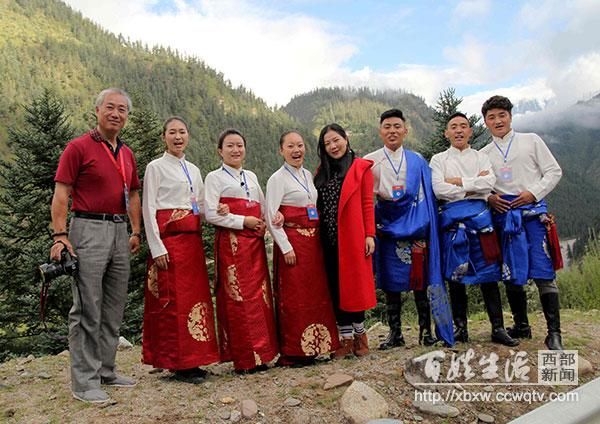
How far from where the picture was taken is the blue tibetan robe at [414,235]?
167 inches

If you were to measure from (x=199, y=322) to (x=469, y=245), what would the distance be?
2476 millimetres

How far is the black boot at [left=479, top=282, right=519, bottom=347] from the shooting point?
4328 mm

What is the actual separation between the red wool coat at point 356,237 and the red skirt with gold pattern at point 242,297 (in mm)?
746

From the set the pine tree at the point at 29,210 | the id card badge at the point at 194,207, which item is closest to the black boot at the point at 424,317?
the id card badge at the point at 194,207

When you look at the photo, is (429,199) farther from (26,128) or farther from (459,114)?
(26,128)

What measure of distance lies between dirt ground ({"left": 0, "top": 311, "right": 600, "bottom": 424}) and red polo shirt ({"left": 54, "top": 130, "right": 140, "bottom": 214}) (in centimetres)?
150

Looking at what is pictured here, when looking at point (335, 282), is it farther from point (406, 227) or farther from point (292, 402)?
point (292, 402)

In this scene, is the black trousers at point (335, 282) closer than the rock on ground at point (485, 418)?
No

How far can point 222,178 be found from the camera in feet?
13.4

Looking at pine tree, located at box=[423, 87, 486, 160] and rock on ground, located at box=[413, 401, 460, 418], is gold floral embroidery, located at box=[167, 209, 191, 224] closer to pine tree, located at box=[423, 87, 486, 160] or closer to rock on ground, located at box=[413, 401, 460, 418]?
rock on ground, located at box=[413, 401, 460, 418]

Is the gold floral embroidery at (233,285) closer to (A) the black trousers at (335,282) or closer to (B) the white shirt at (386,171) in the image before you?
(A) the black trousers at (335,282)

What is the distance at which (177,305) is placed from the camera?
3.89 meters

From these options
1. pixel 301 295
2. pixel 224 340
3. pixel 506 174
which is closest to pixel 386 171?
pixel 506 174

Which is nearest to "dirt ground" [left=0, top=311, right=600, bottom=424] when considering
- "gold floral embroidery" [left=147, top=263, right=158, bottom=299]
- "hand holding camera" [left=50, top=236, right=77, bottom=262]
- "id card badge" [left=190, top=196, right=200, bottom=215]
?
"gold floral embroidery" [left=147, top=263, right=158, bottom=299]
